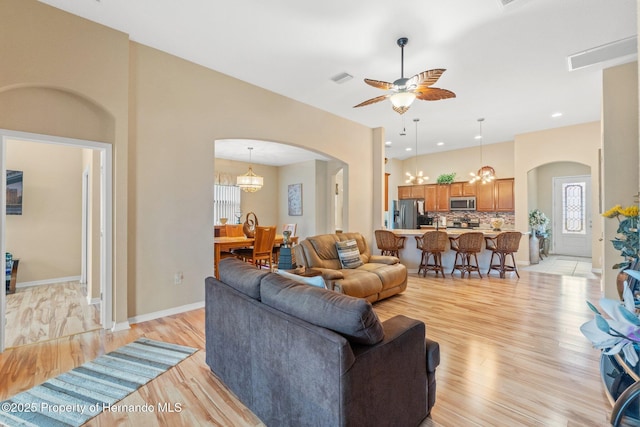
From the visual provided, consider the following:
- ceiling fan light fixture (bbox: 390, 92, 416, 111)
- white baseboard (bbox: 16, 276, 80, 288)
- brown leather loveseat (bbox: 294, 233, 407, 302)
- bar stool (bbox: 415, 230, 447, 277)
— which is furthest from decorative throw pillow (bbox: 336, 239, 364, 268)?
white baseboard (bbox: 16, 276, 80, 288)

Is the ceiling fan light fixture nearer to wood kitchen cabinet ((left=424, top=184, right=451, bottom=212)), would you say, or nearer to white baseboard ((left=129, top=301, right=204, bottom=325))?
white baseboard ((left=129, top=301, right=204, bottom=325))

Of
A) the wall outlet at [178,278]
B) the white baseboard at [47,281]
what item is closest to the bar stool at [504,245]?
the wall outlet at [178,278]

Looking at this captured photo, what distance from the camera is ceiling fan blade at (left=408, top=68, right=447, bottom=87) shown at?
111 inches

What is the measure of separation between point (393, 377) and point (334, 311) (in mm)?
486

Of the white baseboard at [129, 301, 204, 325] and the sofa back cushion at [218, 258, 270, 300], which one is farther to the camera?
the white baseboard at [129, 301, 204, 325]

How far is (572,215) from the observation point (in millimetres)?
8461

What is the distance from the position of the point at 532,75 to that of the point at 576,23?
1198 mm

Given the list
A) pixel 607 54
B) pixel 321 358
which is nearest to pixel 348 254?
pixel 321 358

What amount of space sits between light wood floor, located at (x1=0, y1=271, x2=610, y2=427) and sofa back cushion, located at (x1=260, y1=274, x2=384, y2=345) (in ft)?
2.86

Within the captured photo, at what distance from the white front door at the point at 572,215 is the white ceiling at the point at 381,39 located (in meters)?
4.06

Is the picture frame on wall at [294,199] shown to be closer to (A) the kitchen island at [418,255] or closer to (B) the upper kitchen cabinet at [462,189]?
(A) the kitchen island at [418,255]

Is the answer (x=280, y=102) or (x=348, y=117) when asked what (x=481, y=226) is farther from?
(x=280, y=102)

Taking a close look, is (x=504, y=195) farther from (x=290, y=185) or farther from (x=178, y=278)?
(x=178, y=278)

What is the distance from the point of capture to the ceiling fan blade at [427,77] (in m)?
2.83
